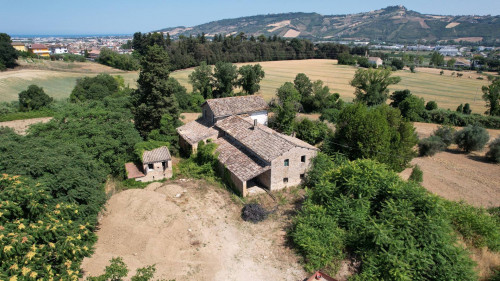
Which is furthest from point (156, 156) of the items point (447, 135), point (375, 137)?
point (447, 135)

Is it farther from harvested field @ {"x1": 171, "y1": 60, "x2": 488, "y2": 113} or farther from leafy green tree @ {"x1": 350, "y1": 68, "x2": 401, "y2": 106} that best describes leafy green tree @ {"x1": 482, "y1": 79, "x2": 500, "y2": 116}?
leafy green tree @ {"x1": 350, "y1": 68, "x2": 401, "y2": 106}

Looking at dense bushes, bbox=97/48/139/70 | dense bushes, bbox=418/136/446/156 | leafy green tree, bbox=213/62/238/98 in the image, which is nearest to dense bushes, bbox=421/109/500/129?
dense bushes, bbox=418/136/446/156

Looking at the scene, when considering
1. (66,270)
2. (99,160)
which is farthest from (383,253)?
(99,160)

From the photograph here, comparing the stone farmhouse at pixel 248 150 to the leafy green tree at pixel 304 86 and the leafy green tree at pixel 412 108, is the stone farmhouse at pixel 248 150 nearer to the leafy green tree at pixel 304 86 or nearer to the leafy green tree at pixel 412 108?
the leafy green tree at pixel 304 86

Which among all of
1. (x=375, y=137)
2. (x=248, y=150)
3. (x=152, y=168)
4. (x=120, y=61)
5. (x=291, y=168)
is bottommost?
(x=152, y=168)

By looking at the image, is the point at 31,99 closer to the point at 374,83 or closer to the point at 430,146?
the point at 374,83

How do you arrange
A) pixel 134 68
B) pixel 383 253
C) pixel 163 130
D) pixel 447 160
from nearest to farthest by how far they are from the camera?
pixel 383 253 < pixel 163 130 < pixel 447 160 < pixel 134 68

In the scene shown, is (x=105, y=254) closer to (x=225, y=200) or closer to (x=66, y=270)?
(x=66, y=270)
